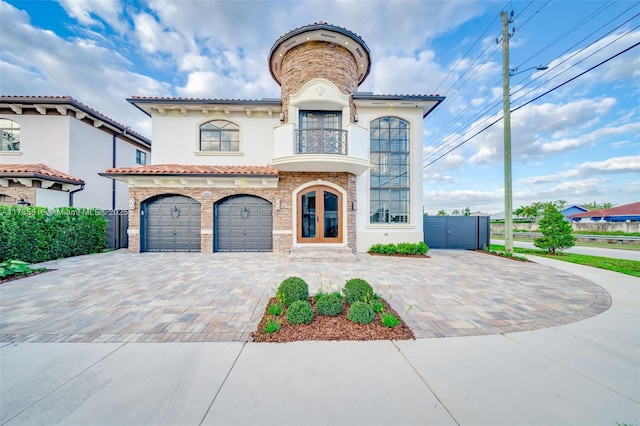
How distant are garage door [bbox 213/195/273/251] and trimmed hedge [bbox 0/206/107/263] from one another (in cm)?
543

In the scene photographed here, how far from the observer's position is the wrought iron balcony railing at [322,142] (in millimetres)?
9250

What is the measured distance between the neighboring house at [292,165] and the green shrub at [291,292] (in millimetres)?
5133

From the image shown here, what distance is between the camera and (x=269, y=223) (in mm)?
10578

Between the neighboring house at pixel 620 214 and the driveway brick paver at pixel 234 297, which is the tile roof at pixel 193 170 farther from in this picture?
the neighboring house at pixel 620 214

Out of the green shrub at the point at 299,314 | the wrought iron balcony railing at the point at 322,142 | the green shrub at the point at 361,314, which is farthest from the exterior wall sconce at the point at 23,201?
the green shrub at the point at 361,314

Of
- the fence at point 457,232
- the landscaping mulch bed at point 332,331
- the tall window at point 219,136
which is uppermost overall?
the tall window at point 219,136

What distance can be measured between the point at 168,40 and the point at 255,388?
1458cm

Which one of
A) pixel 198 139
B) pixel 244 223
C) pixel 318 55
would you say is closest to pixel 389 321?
pixel 244 223

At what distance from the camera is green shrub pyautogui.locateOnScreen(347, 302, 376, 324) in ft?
11.6

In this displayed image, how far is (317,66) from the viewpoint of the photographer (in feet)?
31.5

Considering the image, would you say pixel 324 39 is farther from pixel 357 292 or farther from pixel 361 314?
pixel 361 314

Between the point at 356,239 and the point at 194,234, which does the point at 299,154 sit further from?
the point at 194,234

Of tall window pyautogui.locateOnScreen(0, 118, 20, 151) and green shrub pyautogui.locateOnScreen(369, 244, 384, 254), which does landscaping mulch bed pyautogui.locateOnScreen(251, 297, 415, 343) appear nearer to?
green shrub pyautogui.locateOnScreen(369, 244, 384, 254)

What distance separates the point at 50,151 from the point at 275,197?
1202cm
